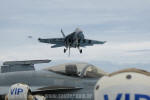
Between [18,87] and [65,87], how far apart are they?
4.02 m

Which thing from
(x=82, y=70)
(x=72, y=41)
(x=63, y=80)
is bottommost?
(x=63, y=80)

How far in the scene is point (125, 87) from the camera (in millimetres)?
2641

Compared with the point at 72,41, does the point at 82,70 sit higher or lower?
lower

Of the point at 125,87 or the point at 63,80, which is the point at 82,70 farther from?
the point at 125,87

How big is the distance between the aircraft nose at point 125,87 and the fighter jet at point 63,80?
18.6 feet

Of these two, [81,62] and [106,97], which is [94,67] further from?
[106,97]

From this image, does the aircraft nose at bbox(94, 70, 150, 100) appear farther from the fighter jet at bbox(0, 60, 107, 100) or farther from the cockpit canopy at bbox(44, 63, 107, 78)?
the cockpit canopy at bbox(44, 63, 107, 78)

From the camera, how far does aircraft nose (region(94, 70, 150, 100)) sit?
2.60m

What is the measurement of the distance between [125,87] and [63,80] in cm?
725

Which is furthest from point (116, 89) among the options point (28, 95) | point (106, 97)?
point (28, 95)

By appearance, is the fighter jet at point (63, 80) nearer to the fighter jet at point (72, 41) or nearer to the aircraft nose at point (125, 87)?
the aircraft nose at point (125, 87)

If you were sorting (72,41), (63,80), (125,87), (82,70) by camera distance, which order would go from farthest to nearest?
1. (72,41)
2. (63,80)
3. (82,70)
4. (125,87)

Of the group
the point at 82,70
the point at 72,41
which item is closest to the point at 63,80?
the point at 82,70

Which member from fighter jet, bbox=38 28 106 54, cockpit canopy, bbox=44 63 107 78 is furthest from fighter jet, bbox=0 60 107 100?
fighter jet, bbox=38 28 106 54
